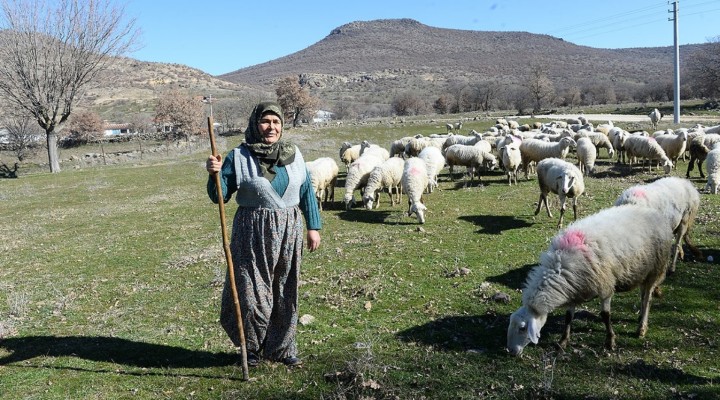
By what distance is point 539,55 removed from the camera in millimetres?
146875

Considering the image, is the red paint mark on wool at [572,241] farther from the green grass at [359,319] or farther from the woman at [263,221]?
the woman at [263,221]

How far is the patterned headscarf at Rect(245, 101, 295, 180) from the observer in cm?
438

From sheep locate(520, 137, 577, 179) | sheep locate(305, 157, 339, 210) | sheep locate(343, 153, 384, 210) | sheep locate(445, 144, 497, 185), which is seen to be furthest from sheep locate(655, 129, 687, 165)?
sheep locate(305, 157, 339, 210)

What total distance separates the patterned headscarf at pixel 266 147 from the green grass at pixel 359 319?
204cm

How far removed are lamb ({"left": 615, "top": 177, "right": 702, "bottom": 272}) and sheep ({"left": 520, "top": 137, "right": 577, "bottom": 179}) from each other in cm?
1006

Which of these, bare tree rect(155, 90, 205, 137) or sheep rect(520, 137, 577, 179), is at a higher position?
bare tree rect(155, 90, 205, 137)

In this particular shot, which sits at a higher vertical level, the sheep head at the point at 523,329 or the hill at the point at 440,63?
the hill at the point at 440,63

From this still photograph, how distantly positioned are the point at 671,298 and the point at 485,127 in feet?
119

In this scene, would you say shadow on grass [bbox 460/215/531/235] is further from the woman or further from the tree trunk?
the tree trunk

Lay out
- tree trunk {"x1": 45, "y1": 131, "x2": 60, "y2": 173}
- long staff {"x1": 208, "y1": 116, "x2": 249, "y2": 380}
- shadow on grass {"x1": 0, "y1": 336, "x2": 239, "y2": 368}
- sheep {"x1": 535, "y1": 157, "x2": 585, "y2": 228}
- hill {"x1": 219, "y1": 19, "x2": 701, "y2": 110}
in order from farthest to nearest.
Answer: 1. hill {"x1": 219, "y1": 19, "x2": 701, "y2": 110}
2. tree trunk {"x1": 45, "y1": 131, "x2": 60, "y2": 173}
3. sheep {"x1": 535, "y1": 157, "x2": 585, "y2": 228}
4. shadow on grass {"x1": 0, "y1": 336, "x2": 239, "y2": 368}
5. long staff {"x1": 208, "y1": 116, "x2": 249, "y2": 380}

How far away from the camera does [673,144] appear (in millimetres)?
18422

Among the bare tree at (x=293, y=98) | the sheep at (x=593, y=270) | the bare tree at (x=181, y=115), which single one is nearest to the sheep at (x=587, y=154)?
the sheep at (x=593, y=270)

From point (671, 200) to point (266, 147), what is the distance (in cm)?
608

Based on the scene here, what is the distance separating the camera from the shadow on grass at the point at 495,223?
10.8 metres
